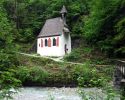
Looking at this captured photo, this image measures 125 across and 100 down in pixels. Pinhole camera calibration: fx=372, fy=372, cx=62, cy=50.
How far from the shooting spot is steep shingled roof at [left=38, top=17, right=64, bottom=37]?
2018 inches

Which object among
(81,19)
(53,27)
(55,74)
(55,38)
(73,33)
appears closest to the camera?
(55,74)

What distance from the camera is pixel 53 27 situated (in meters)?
52.3

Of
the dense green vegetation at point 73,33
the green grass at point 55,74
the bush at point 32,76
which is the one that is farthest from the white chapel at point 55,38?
the bush at point 32,76

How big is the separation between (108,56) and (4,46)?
32071 mm

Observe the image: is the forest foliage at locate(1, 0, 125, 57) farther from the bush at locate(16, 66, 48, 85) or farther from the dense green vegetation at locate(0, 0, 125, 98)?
the bush at locate(16, 66, 48, 85)

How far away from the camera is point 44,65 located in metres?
40.8

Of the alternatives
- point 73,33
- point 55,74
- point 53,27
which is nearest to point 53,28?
point 53,27

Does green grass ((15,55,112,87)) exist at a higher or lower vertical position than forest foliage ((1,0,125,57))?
lower

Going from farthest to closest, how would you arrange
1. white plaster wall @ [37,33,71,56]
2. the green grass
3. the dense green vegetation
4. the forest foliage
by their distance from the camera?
white plaster wall @ [37,33,71,56]
the forest foliage
the dense green vegetation
the green grass

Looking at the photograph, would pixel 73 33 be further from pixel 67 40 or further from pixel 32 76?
pixel 32 76

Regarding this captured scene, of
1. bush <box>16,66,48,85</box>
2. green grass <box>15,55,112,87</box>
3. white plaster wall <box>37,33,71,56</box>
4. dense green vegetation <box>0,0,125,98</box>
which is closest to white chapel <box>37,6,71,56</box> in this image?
white plaster wall <box>37,33,71,56</box>

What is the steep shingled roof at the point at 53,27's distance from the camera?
5125 cm

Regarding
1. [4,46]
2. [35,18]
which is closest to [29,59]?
[35,18]

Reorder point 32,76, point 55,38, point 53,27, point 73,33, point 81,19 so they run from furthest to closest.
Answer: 1. point 81,19
2. point 73,33
3. point 53,27
4. point 55,38
5. point 32,76
